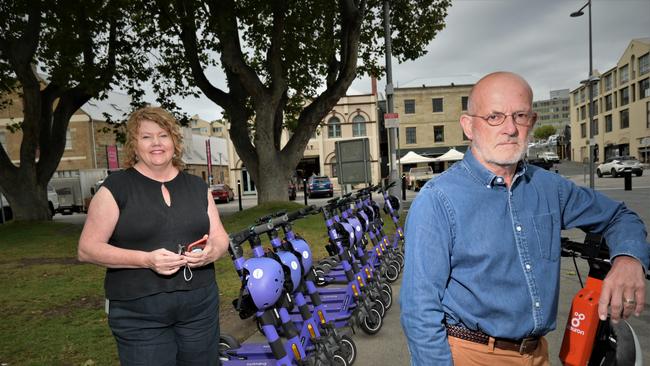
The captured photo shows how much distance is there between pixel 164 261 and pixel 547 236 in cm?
171

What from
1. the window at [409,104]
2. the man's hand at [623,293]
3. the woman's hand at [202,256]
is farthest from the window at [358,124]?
the man's hand at [623,293]

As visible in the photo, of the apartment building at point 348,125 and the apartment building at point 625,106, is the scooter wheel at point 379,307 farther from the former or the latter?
the apartment building at point 625,106

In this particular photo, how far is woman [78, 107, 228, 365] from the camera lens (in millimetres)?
2094

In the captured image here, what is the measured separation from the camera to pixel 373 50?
57.2ft

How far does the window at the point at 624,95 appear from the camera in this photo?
4879 cm

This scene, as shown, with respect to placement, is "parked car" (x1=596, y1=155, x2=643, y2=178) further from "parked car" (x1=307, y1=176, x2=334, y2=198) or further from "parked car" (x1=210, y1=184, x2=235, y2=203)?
"parked car" (x1=210, y1=184, x2=235, y2=203)

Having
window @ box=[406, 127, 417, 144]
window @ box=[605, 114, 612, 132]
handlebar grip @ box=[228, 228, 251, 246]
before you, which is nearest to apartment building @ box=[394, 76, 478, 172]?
window @ box=[406, 127, 417, 144]

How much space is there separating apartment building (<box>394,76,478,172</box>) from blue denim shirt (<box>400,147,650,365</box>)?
43.4 meters

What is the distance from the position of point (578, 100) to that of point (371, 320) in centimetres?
7177

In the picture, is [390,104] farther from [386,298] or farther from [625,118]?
[625,118]

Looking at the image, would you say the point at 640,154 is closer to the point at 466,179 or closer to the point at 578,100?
the point at 578,100

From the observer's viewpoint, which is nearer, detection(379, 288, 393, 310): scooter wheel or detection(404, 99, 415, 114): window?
detection(379, 288, 393, 310): scooter wheel

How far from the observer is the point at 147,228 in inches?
84.3

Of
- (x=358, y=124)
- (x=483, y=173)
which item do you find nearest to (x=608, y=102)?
(x=358, y=124)
